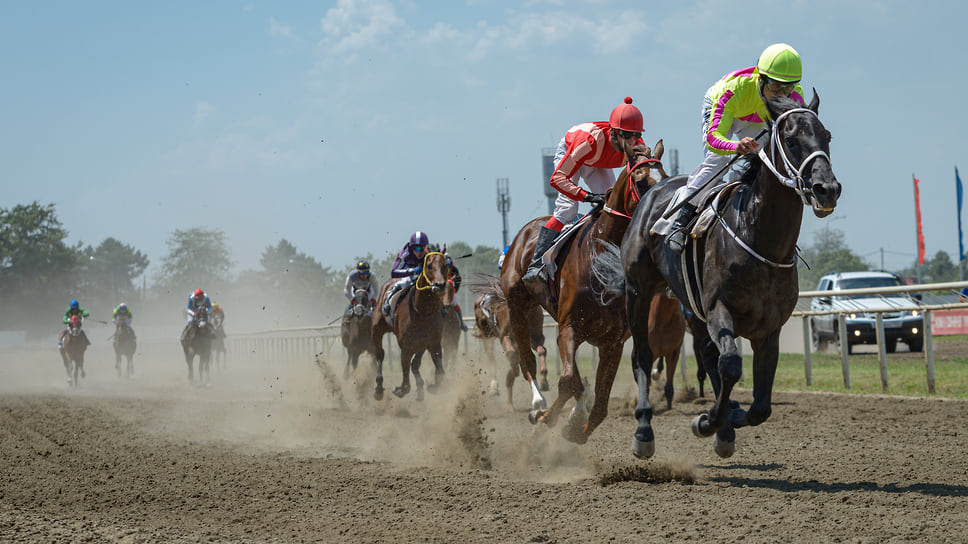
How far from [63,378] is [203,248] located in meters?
74.7

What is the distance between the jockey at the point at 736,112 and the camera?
554 centimetres

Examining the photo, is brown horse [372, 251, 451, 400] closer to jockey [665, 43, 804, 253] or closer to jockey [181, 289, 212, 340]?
jockey [665, 43, 804, 253]

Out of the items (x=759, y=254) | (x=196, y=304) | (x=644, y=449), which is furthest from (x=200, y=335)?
(x=759, y=254)

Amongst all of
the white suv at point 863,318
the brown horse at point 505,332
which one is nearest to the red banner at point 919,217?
the white suv at point 863,318

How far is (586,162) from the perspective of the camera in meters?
7.75

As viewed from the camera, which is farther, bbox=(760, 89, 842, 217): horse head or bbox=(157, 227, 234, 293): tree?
bbox=(157, 227, 234, 293): tree

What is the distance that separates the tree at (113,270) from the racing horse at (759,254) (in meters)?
112

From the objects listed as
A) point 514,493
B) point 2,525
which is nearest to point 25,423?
point 2,525

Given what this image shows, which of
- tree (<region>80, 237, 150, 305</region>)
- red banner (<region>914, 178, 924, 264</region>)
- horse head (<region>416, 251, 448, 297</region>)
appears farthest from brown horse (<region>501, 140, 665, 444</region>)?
tree (<region>80, 237, 150, 305</region>)

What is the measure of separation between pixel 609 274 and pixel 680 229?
1.10 m

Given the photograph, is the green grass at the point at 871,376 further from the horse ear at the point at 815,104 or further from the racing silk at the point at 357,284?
the horse ear at the point at 815,104

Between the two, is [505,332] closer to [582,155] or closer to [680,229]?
[582,155]

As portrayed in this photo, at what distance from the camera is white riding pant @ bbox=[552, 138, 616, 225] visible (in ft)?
26.0

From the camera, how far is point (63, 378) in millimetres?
31453
